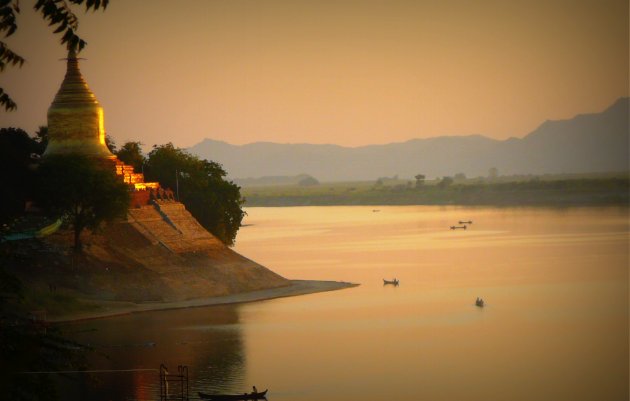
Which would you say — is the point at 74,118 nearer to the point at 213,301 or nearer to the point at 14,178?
the point at 14,178

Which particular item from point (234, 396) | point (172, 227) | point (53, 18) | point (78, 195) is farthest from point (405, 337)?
point (53, 18)

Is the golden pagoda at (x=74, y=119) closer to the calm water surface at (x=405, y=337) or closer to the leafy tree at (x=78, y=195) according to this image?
the leafy tree at (x=78, y=195)

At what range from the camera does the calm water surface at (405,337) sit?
4428 centimetres

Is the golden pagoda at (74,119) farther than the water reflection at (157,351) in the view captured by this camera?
Yes

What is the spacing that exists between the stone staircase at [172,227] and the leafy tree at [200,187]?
18.9 feet

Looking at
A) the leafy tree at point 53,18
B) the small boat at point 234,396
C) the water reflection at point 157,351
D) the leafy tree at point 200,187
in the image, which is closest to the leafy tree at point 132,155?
the leafy tree at point 200,187

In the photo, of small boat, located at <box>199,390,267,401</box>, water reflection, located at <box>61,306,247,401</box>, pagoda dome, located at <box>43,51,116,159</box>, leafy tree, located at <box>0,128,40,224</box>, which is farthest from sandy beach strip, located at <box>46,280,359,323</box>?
small boat, located at <box>199,390,267,401</box>

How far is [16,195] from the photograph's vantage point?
66500 mm

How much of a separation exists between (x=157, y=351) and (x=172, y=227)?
76.3 feet

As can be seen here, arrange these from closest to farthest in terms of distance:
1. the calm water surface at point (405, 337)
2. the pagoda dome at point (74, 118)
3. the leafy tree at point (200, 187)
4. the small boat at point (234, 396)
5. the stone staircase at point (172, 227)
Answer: the small boat at point (234, 396) → the calm water surface at point (405, 337) → the pagoda dome at point (74, 118) → the stone staircase at point (172, 227) → the leafy tree at point (200, 187)

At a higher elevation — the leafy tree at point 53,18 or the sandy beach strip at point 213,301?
the leafy tree at point 53,18

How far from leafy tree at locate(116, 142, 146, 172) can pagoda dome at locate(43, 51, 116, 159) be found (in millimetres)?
14812

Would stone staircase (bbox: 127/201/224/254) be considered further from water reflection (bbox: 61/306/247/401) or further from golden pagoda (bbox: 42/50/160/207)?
water reflection (bbox: 61/306/247/401)

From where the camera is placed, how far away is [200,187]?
8412 centimetres
